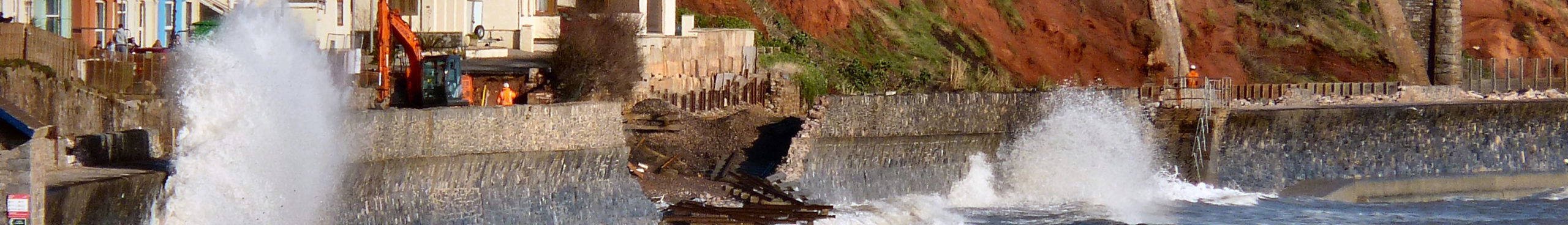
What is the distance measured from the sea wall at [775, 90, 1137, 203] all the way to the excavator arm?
434 cm

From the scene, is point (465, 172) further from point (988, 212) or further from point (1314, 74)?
point (1314, 74)

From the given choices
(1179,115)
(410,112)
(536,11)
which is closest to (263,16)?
(410,112)

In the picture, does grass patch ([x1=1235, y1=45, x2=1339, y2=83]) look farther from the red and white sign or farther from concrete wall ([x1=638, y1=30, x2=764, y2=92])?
the red and white sign

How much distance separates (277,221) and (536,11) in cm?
1844

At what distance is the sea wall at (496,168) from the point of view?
17844mm

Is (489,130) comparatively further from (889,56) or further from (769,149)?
(889,56)

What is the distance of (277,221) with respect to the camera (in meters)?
16.4

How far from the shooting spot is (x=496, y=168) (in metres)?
19.6

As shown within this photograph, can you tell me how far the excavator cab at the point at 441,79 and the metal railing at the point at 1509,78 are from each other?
32.1 m

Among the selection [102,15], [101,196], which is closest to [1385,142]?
[102,15]

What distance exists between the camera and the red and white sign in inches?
494

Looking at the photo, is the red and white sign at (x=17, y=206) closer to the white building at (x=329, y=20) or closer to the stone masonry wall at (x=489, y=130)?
the stone masonry wall at (x=489, y=130)

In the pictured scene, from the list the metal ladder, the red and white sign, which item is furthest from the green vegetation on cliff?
the red and white sign

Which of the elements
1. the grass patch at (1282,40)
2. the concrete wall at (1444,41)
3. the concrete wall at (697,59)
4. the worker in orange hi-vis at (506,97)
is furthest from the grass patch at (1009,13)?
the worker in orange hi-vis at (506,97)
